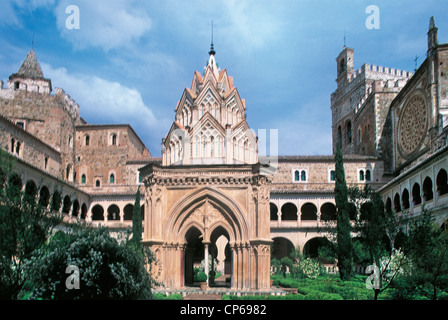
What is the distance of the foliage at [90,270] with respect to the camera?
37.5 ft

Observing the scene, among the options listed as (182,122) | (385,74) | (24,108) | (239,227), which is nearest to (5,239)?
(239,227)

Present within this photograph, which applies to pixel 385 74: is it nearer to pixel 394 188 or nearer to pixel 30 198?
pixel 394 188

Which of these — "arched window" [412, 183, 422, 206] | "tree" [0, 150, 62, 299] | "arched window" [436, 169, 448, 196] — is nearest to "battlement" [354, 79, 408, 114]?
"arched window" [412, 183, 422, 206]

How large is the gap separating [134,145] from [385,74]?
30.4m

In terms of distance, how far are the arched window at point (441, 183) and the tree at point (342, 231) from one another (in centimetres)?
557

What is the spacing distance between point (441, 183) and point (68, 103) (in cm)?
3556

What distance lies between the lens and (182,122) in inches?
1079

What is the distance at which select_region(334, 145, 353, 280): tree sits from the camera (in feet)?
89.3

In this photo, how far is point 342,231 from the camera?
95.5 feet

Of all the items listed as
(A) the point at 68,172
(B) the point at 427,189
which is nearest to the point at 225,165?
(B) the point at 427,189

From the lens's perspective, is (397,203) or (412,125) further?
(412,125)

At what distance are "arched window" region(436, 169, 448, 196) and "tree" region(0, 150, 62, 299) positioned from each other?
22.8 m

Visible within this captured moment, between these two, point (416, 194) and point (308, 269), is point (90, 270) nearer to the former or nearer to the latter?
point (308, 269)

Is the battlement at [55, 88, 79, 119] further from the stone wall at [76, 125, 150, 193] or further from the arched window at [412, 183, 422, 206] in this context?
the arched window at [412, 183, 422, 206]
